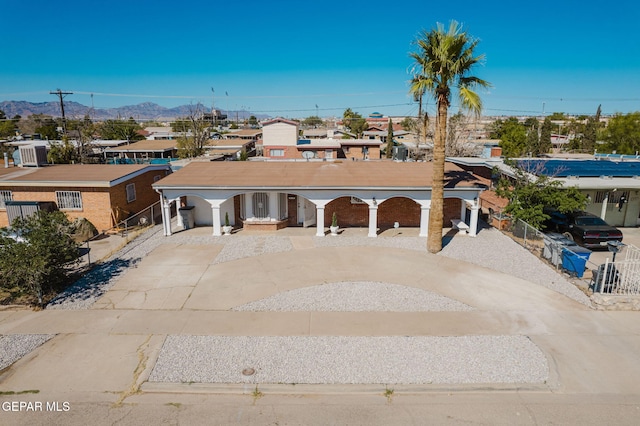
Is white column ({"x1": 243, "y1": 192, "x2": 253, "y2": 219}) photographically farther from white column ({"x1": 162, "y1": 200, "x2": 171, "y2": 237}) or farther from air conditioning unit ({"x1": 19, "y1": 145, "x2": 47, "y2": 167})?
air conditioning unit ({"x1": 19, "y1": 145, "x2": 47, "y2": 167})

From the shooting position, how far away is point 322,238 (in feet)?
62.6

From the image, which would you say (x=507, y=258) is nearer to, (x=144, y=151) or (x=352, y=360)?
(x=352, y=360)

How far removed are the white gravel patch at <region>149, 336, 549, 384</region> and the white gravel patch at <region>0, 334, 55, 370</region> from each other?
3.35 m

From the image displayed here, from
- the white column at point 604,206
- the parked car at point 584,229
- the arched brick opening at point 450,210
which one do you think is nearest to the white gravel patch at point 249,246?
the arched brick opening at point 450,210

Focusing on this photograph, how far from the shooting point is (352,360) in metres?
9.50

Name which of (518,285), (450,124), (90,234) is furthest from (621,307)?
(450,124)

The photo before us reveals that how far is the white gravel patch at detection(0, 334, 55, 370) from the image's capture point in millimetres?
9609

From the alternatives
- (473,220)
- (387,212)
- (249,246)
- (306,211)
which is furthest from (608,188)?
(249,246)

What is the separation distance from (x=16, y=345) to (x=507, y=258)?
54.9 ft

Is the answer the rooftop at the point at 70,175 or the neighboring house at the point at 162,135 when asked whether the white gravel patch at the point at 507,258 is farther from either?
the neighboring house at the point at 162,135

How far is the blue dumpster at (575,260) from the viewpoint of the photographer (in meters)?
14.1

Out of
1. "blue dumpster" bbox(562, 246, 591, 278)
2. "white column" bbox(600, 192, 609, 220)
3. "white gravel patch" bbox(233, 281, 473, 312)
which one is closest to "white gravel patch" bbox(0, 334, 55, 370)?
"white gravel patch" bbox(233, 281, 473, 312)

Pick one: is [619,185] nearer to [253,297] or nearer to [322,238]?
[322,238]

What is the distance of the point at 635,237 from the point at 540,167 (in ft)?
19.1
